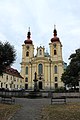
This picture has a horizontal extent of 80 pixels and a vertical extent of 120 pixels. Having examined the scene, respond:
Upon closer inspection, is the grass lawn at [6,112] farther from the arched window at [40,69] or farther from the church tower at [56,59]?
the arched window at [40,69]

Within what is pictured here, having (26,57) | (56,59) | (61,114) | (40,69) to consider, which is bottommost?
(61,114)

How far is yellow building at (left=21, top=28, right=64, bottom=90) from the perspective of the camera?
287 feet

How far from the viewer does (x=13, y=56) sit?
34906mm

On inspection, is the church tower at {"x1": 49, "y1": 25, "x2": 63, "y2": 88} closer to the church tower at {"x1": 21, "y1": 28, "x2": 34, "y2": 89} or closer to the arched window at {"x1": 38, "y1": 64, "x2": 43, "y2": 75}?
the arched window at {"x1": 38, "y1": 64, "x2": 43, "y2": 75}

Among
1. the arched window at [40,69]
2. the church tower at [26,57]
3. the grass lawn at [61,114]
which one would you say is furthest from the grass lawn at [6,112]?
the church tower at [26,57]

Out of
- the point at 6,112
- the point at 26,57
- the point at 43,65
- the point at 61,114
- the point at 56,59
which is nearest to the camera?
the point at 61,114

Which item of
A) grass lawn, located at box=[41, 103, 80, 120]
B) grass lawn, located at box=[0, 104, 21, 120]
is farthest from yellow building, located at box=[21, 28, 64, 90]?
grass lawn, located at box=[41, 103, 80, 120]

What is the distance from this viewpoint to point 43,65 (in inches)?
3529

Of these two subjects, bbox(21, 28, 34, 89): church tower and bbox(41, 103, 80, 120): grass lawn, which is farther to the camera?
bbox(21, 28, 34, 89): church tower

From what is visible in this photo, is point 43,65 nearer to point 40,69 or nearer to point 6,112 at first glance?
point 40,69

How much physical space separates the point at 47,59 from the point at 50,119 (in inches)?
3048

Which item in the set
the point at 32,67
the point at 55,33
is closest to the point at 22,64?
the point at 32,67

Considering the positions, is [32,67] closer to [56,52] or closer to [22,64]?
[22,64]

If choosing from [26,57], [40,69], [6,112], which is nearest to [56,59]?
[40,69]
